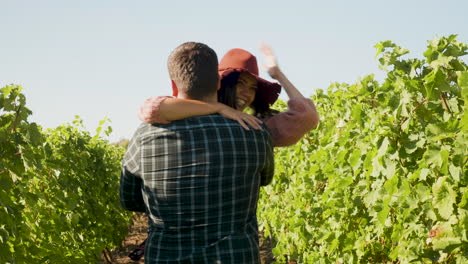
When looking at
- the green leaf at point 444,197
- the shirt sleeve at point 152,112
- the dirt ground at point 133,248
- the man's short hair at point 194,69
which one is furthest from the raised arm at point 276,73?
the dirt ground at point 133,248

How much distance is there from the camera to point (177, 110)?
6.46ft

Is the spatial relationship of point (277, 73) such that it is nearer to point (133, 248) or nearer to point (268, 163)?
point (268, 163)

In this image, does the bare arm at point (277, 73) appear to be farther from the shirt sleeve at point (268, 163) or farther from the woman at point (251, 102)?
the shirt sleeve at point (268, 163)

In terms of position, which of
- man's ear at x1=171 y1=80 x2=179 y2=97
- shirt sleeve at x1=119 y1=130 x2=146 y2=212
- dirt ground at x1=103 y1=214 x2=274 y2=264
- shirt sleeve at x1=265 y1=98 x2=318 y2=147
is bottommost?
dirt ground at x1=103 y1=214 x2=274 y2=264

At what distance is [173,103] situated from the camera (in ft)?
6.48

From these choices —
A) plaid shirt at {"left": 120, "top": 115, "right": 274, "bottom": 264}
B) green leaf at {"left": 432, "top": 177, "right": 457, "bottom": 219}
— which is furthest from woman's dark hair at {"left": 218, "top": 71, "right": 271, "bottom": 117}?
green leaf at {"left": 432, "top": 177, "right": 457, "bottom": 219}

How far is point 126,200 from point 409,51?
151 cm

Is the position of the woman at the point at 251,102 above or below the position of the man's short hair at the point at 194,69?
below

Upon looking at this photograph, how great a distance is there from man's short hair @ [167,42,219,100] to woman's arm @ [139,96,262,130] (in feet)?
0.18

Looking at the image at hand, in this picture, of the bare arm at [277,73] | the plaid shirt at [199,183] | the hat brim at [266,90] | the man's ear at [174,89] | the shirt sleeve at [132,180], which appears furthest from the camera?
the hat brim at [266,90]

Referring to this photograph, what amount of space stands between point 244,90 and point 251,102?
8cm

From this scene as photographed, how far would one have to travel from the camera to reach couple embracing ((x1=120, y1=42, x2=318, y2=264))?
6.43 ft

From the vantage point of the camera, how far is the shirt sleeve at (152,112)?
1984 mm

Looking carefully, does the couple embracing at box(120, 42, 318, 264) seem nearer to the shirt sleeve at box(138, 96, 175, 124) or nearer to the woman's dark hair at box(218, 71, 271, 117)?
the shirt sleeve at box(138, 96, 175, 124)
